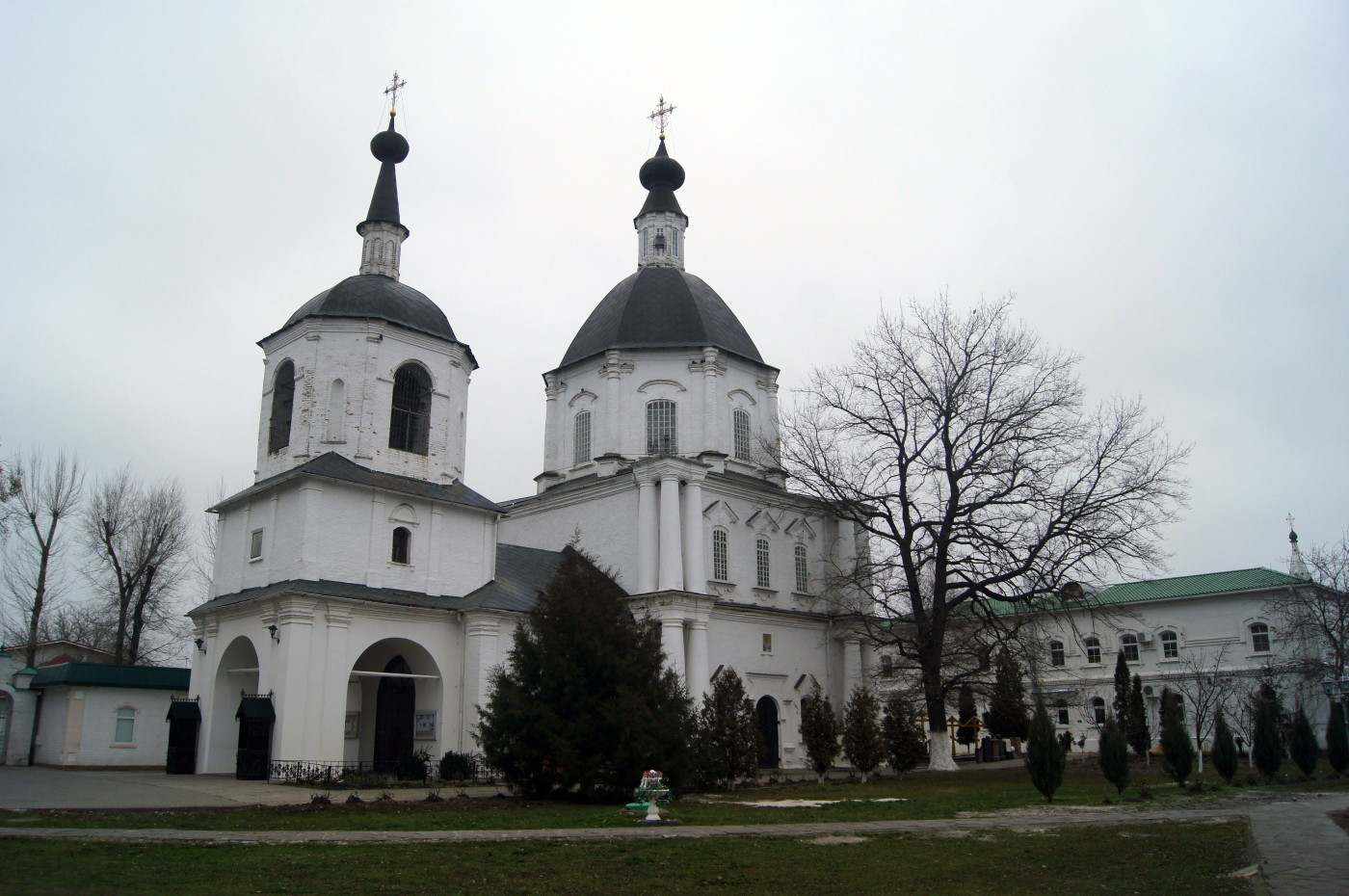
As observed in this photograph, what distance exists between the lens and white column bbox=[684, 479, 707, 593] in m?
27.7

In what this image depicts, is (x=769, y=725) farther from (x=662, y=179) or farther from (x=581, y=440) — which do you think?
(x=662, y=179)

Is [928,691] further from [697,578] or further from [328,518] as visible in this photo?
[328,518]

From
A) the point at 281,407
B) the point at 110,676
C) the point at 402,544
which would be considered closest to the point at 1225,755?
the point at 402,544

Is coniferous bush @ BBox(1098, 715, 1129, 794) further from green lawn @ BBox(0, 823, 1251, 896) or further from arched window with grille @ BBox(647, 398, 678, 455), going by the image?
arched window with grille @ BBox(647, 398, 678, 455)

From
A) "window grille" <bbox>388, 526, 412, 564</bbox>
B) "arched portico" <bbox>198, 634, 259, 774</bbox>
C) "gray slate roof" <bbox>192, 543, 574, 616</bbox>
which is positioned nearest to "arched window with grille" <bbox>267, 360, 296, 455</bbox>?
"window grille" <bbox>388, 526, 412, 564</bbox>

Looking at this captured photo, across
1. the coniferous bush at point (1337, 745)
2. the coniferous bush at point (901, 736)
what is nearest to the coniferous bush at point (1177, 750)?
the coniferous bush at point (1337, 745)

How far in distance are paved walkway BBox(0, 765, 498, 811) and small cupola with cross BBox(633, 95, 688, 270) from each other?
21.0 meters

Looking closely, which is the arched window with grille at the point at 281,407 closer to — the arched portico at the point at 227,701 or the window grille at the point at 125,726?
the arched portico at the point at 227,701

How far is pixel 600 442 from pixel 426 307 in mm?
7470

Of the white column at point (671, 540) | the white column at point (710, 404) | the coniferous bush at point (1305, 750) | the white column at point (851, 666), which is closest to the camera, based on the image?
the coniferous bush at point (1305, 750)

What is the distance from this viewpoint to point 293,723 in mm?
20609

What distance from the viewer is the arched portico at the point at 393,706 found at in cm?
2342

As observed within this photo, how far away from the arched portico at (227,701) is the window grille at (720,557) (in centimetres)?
1273

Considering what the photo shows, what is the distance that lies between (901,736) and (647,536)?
8649mm
